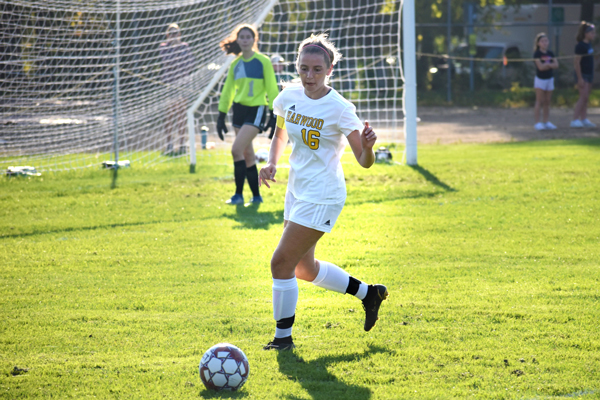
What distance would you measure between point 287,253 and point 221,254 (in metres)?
2.37

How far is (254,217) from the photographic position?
7.61 meters

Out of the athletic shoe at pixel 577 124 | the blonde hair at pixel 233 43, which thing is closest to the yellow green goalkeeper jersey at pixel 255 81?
the blonde hair at pixel 233 43

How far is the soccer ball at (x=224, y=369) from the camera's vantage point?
3.23m

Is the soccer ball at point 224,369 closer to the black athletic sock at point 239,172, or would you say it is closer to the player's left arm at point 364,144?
the player's left arm at point 364,144

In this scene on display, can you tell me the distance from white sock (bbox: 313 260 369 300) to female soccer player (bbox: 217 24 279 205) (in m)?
4.26

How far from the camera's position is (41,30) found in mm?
11266

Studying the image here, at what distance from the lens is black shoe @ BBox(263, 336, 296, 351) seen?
3.81 m

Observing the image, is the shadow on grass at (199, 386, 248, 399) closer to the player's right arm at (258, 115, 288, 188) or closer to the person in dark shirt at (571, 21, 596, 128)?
the player's right arm at (258, 115, 288, 188)

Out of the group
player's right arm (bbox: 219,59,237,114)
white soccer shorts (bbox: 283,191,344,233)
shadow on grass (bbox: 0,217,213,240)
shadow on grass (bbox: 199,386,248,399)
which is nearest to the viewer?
shadow on grass (bbox: 199,386,248,399)

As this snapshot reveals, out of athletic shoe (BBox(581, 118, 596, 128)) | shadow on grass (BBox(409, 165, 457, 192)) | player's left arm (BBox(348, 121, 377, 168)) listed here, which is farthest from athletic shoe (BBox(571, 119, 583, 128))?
player's left arm (BBox(348, 121, 377, 168))

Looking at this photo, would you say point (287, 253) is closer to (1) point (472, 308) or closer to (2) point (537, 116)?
(1) point (472, 308)

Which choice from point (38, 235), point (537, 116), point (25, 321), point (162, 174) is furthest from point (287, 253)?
point (537, 116)

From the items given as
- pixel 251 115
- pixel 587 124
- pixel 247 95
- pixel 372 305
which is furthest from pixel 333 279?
pixel 587 124

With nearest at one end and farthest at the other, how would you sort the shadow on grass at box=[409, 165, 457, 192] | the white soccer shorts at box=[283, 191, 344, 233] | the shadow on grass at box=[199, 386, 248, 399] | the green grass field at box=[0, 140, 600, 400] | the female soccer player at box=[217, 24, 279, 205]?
the shadow on grass at box=[199, 386, 248, 399]
the green grass field at box=[0, 140, 600, 400]
the white soccer shorts at box=[283, 191, 344, 233]
the female soccer player at box=[217, 24, 279, 205]
the shadow on grass at box=[409, 165, 457, 192]
